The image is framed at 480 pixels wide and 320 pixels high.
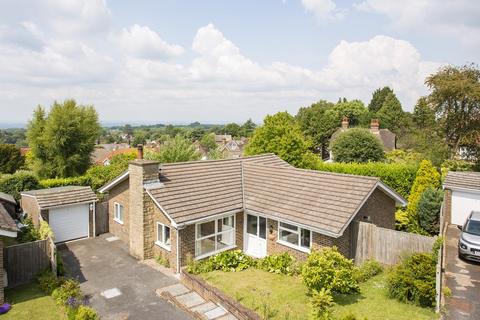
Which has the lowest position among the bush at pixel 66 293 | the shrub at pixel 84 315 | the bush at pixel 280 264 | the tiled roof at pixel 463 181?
the bush at pixel 66 293

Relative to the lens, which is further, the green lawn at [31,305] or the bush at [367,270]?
the bush at [367,270]

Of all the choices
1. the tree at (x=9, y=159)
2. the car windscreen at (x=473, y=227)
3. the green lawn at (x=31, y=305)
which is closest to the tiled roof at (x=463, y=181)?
the car windscreen at (x=473, y=227)

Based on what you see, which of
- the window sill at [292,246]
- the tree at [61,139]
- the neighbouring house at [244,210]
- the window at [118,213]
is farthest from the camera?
the tree at [61,139]

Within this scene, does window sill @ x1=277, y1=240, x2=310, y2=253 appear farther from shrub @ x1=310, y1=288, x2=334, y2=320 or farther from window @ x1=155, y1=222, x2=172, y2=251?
window @ x1=155, y1=222, x2=172, y2=251

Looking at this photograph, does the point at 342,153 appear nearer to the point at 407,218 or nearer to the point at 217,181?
the point at 407,218

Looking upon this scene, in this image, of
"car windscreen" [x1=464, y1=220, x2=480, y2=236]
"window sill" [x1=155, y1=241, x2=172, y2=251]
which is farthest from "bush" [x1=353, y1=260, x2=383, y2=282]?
"window sill" [x1=155, y1=241, x2=172, y2=251]

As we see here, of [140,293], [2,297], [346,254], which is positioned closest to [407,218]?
[346,254]

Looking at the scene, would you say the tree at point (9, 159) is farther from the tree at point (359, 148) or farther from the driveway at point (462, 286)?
the driveway at point (462, 286)
